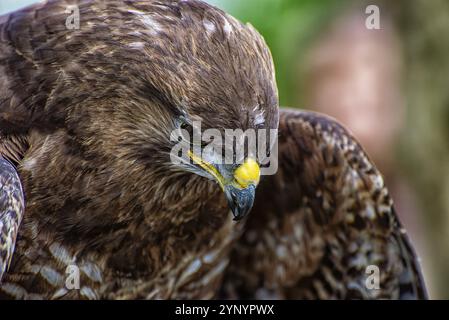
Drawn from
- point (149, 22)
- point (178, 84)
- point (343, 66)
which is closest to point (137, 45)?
point (149, 22)

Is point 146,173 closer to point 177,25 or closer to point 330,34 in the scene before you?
point 177,25

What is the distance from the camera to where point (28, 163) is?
14.5 ft

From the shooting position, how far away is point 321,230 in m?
5.93

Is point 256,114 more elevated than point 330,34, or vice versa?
point 256,114

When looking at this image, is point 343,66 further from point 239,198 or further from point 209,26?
point 239,198

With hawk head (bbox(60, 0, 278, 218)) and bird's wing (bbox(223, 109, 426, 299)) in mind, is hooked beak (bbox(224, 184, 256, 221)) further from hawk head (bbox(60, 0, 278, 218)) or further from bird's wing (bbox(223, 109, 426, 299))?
bird's wing (bbox(223, 109, 426, 299))

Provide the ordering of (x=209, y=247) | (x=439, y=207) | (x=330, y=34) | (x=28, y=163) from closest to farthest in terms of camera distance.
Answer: (x=28, y=163) → (x=209, y=247) → (x=439, y=207) → (x=330, y=34)

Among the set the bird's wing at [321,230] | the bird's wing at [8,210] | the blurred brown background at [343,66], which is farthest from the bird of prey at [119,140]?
the blurred brown background at [343,66]

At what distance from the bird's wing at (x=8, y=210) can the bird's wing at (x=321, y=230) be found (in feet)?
6.73

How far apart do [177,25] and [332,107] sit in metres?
8.14

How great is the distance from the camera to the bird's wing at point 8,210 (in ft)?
13.5

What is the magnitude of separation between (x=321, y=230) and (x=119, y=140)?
6.88ft

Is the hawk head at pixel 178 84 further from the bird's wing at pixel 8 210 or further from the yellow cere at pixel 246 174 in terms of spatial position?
the bird's wing at pixel 8 210
